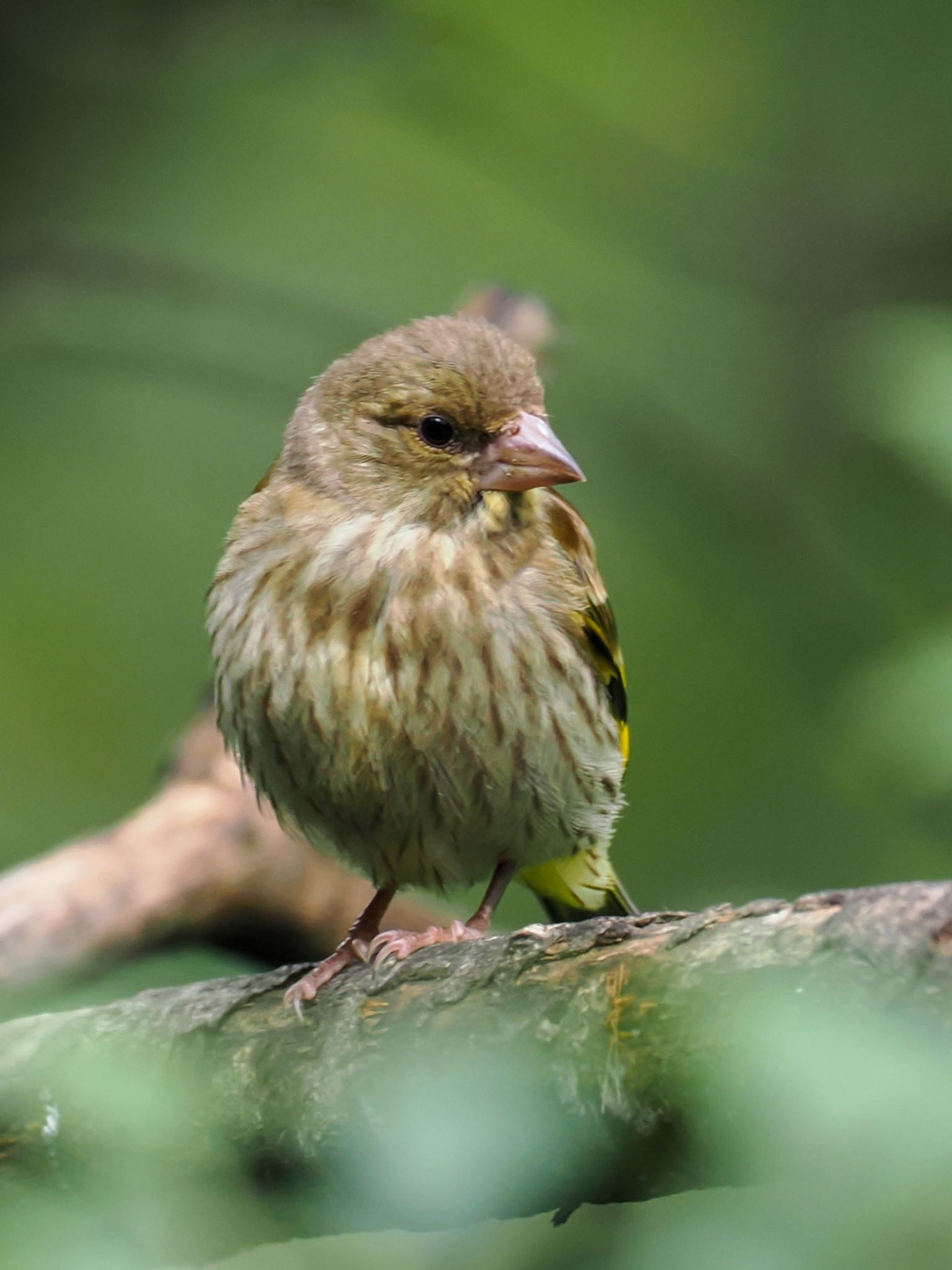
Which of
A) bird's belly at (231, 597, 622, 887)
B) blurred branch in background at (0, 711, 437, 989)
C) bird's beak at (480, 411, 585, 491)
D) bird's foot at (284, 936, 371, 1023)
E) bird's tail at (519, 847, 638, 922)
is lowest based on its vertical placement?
blurred branch in background at (0, 711, 437, 989)

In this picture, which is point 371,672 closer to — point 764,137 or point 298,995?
point 298,995

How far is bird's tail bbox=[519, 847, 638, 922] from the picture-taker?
11.5 feet

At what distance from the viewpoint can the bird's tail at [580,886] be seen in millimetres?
Answer: 3494

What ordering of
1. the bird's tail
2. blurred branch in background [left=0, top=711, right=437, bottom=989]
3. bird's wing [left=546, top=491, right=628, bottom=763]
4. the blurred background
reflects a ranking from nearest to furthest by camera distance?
bird's wing [left=546, top=491, right=628, bottom=763], the bird's tail, blurred branch in background [left=0, top=711, right=437, bottom=989], the blurred background

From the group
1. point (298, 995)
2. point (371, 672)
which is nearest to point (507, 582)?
point (371, 672)

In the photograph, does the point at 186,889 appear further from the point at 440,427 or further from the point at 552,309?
the point at 552,309

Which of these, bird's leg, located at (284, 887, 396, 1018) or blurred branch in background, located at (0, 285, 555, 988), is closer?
bird's leg, located at (284, 887, 396, 1018)

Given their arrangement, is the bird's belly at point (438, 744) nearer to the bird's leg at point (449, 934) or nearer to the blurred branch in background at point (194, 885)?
the bird's leg at point (449, 934)

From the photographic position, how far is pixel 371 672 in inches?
109

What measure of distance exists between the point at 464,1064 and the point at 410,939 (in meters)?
1.37

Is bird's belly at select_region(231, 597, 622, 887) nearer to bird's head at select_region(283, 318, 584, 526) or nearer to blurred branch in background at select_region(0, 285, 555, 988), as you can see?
bird's head at select_region(283, 318, 584, 526)

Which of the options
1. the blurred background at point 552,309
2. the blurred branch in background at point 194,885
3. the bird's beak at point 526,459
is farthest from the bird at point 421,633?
the blurred background at point 552,309

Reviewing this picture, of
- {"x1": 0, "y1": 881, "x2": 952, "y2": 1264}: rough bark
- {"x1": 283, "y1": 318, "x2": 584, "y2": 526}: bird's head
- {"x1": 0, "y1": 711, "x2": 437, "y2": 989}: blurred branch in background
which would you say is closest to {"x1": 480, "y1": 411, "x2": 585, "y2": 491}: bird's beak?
{"x1": 283, "y1": 318, "x2": 584, "y2": 526}: bird's head

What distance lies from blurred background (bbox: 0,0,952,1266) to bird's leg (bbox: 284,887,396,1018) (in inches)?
53.8
